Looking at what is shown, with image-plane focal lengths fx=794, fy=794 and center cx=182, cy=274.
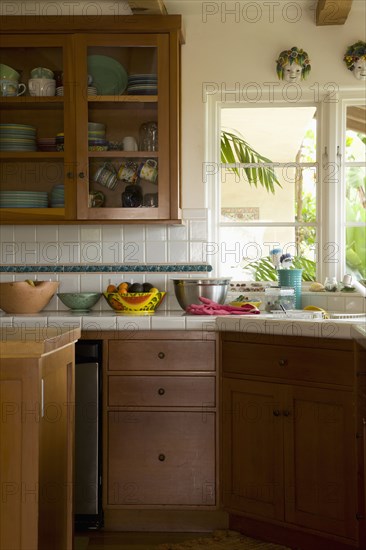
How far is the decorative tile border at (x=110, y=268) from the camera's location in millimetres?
4211

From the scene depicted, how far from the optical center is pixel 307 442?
3170mm

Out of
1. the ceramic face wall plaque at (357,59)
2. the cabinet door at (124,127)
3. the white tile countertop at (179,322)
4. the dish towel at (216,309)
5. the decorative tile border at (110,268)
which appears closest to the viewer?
the white tile countertop at (179,322)

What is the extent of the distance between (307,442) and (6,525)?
A: 155cm

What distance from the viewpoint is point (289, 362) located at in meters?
3.25

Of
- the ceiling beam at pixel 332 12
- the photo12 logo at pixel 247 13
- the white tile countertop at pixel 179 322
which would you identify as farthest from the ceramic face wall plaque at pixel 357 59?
the white tile countertop at pixel 179 322

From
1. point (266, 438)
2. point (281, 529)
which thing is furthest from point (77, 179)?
point (281, 529)

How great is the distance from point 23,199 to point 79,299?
575mm

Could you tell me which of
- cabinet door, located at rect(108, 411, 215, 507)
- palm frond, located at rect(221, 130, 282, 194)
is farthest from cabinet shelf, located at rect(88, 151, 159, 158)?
cabinet door, located at rect(108, 411, 215, 507)

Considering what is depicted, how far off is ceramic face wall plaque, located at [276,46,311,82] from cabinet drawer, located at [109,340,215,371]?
5.07 feet

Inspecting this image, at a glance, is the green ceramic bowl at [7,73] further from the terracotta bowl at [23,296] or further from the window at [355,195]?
the window at [355,195]

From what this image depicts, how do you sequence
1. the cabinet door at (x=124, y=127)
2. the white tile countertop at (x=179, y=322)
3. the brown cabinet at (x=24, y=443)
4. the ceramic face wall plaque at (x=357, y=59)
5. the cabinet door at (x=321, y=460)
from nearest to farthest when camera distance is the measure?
the brown cabinet at (x=24, y=443) → the cabinet door at (x=321, y=460) → the white tile countertop at (x=179, y=322) → the cabinet door at (x=124, y=127) → the ceramic face wall plaque at (x=357, y=59)

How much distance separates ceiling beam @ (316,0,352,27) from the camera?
3.88 m

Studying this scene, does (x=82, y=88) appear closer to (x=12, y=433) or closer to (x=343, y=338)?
(x=343, y=338)

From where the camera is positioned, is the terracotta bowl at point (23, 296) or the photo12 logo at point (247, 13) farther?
the photo12 logo at point (247, 13)
